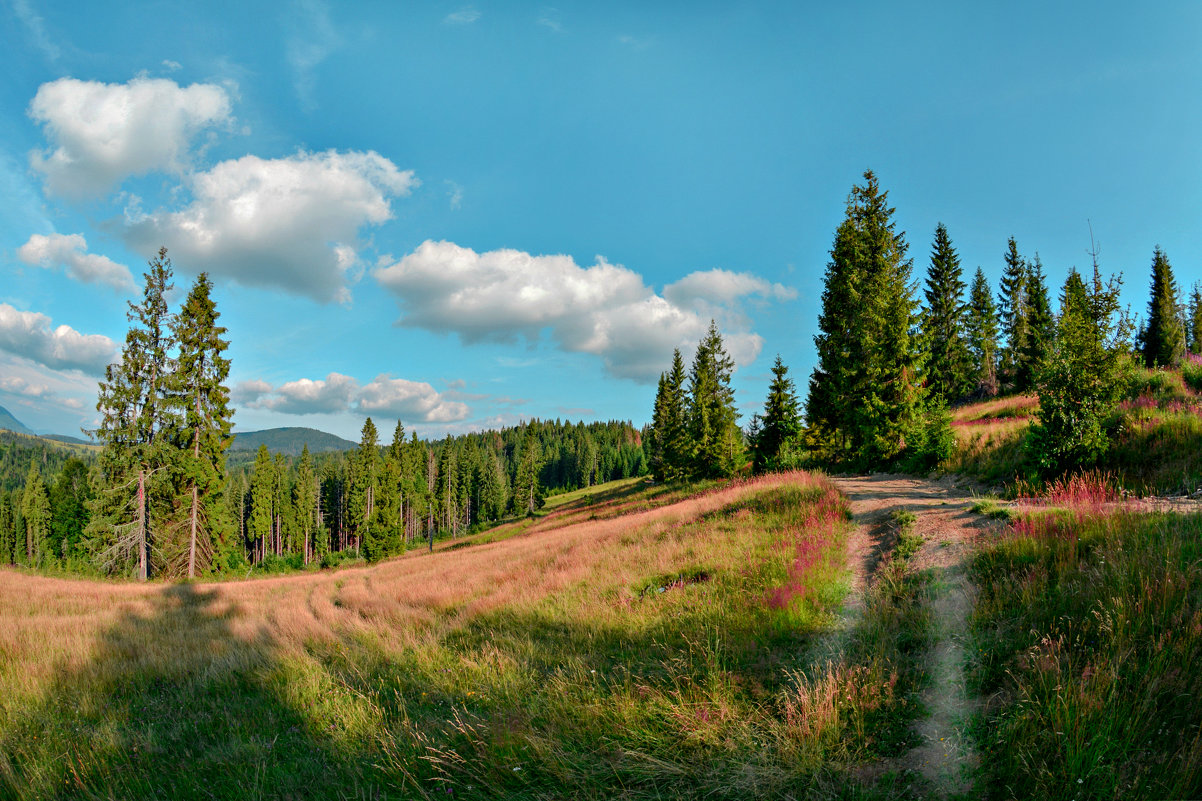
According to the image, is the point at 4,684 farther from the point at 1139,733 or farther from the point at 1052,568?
the point at 1052,568

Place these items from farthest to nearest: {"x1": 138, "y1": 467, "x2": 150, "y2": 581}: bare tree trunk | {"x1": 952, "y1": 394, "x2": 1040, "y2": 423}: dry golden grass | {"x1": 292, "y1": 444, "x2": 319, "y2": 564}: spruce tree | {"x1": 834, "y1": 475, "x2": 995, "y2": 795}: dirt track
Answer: {"x1": 292, "y1": 444, "x2": 319, "y2": 564}: spruce tree < {"x1": 952, "y1": 394, "x2": 1040, "y2": 423}: dry golden grass < {"x1": 138, "y1": 467, "x2": 150, "y2": 581}: bare tree trunk < {"x1": 834, "y1": 475, "x2": 995, "y2": 795}: dirt track

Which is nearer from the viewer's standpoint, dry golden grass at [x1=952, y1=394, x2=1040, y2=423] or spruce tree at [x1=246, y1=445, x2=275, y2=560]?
dry golden grass at [x1=952, y1=394, x2=1040, y2=423]

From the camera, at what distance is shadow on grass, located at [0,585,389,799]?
427cm

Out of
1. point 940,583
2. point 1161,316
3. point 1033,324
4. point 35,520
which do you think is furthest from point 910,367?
point 35,520

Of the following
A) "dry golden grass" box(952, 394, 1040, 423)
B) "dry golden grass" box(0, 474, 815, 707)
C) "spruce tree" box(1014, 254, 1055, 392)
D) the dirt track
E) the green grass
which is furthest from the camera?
"spruce tree" box(1014, 254, 1055, 392)

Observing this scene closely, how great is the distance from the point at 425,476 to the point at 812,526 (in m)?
73.6

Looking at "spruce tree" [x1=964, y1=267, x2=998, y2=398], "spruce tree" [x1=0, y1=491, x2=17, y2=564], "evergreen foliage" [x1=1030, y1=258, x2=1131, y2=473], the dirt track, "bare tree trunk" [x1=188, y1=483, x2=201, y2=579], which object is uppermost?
"spruce tree" [x1=964, y1=267, x2=998, y2=398]

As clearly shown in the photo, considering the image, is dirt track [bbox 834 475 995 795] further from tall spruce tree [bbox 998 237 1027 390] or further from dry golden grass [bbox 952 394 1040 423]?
tall spruce tree [bbox 998 237 1027 390]

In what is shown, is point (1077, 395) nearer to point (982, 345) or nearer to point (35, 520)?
point (982, 345)

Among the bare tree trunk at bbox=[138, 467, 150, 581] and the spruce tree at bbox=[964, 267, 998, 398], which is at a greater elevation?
the spruce tree at bbox=[964, 267, 998, 398]

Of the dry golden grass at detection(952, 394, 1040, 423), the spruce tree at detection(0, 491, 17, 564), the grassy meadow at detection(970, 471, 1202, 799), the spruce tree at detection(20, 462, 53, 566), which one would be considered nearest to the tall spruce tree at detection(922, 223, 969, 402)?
the dry golden grass at detection(952, 394, 1040, 423)

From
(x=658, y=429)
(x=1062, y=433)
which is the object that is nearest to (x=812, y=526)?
(x=1062, y=433)

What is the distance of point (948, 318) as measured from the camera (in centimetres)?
3884

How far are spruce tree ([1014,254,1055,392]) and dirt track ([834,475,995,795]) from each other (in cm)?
3057
